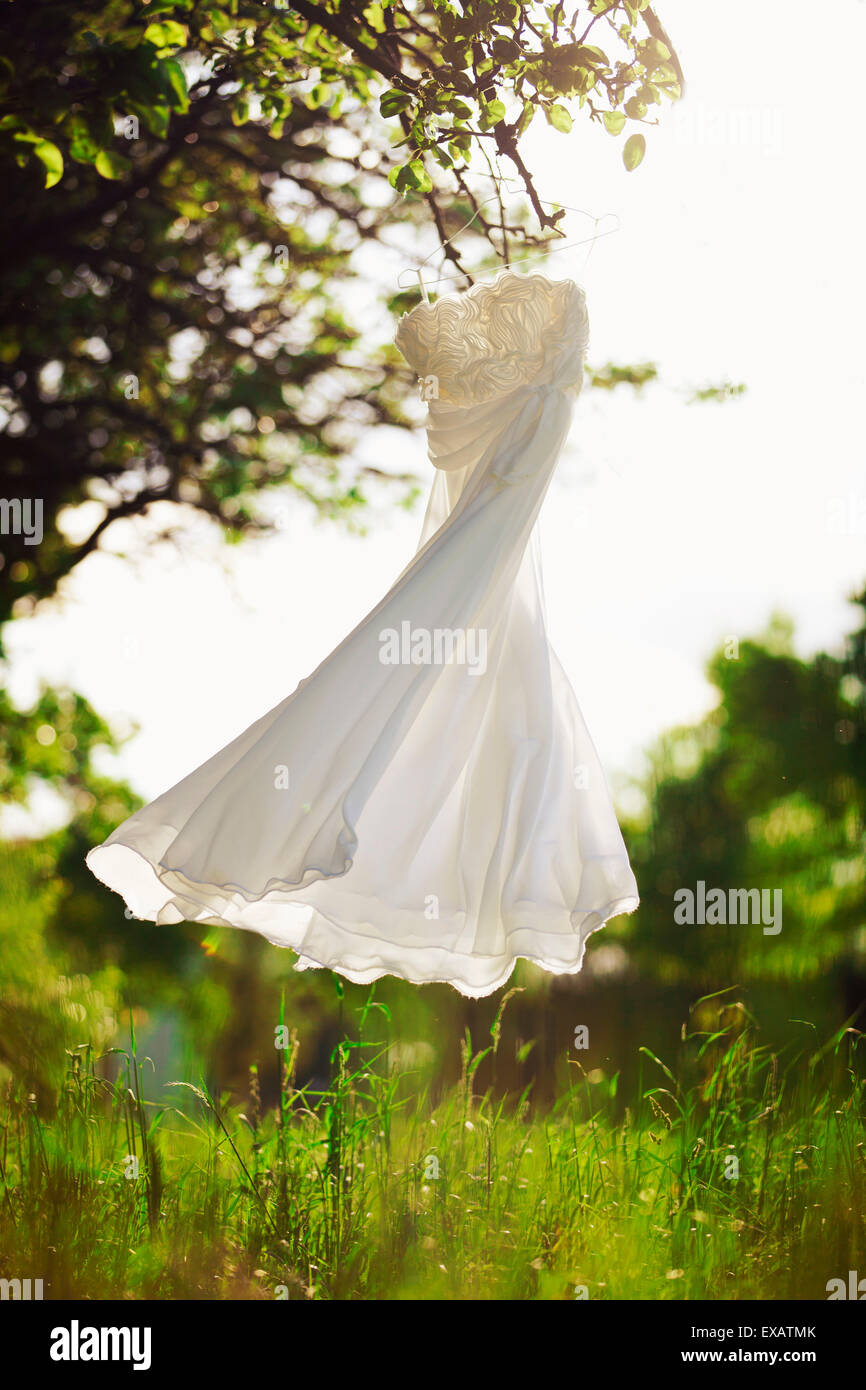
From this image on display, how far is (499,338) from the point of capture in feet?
6.57

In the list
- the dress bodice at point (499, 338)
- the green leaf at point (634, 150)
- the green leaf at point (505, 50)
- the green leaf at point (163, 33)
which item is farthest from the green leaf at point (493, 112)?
the green leaf at point (163, 33)

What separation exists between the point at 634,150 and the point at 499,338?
0.58 metres

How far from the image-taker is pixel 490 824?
1.79 metres

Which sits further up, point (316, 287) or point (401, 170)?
point (316, 287)

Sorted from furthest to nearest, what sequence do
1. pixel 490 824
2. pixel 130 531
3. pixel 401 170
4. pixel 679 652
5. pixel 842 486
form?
pixel 130 531, pixel 679 652, pixel 842 486, pixel 401 170, pixel 490 824

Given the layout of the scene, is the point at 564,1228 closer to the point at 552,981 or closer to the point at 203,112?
the point at 552,981

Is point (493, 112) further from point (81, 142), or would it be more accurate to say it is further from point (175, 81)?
point (81, 142)

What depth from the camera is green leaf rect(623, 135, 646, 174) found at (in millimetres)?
2094

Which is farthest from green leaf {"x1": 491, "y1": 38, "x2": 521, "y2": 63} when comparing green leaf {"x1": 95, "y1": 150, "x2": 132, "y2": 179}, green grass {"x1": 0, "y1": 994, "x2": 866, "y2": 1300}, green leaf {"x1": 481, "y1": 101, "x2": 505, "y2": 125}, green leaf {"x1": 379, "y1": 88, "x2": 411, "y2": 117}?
green grass {"x1": 0, "y1": 994, "x2": 866, "y2": 1300}

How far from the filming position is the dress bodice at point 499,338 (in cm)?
195

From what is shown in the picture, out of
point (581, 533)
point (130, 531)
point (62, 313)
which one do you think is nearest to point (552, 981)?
point (581, 533)

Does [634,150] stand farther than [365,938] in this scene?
Yes

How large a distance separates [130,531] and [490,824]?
2.03m

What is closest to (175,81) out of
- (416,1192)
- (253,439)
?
(253,439)
